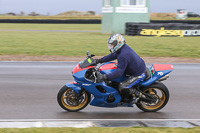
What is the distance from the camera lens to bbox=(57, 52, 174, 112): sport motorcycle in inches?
250

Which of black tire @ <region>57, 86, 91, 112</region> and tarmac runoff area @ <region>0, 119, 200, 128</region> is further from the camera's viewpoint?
black tire @ <region>57, 86, 91, 112</region>

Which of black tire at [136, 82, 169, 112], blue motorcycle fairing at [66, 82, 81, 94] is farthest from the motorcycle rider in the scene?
blue motorcycle fairing at [66, 82, 81, 94]

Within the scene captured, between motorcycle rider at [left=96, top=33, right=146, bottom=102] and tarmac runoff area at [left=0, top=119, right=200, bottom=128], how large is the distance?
72cm

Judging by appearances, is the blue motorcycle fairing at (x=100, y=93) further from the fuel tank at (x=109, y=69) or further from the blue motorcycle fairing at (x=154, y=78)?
the blue motorcycle fairing at (x=154, y=78)

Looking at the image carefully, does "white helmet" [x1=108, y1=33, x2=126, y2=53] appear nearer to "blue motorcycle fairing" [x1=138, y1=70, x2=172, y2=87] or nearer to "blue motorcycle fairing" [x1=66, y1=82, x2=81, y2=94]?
"blue motorcycle fairing" [x1=138, y1=70, x2=172, y2=87]

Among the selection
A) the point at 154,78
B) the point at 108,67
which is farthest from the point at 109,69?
the point at 154,78

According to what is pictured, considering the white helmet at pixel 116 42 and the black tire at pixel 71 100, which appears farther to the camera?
the black tire at pixel 71 100

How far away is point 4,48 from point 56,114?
13.4m

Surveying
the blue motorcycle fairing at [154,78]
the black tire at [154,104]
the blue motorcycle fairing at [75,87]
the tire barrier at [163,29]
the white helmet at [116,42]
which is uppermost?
the white helmet at [116,42]

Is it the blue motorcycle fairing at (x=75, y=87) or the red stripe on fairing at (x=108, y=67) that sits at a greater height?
the red stripe on fairing at (x=108, y=67)

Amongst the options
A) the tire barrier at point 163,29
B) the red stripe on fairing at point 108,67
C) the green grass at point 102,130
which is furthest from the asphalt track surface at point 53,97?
the tire barrier at point 163,29

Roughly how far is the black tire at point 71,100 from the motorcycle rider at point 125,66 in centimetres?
66

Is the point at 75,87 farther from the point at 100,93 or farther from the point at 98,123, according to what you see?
the point at 98,123

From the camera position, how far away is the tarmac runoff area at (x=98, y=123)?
5.59m
